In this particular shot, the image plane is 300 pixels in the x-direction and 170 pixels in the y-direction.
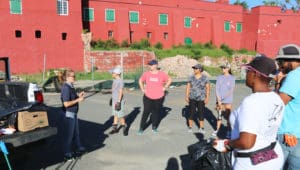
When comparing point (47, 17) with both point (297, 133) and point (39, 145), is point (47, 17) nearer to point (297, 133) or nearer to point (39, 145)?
point (39, 145)

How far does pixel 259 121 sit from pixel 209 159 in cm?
76

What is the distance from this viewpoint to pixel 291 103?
371 centimetres

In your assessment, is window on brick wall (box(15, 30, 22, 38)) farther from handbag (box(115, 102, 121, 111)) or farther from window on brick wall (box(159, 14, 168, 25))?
handbag (box(115, 102, 121, 111))

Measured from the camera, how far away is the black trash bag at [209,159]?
3.17 metres

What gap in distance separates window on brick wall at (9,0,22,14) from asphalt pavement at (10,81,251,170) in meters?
19.6

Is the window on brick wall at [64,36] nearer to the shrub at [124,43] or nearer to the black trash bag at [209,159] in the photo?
the shrub at [124,43]

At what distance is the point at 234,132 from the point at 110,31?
119ft

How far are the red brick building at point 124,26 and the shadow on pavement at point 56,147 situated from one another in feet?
66.3

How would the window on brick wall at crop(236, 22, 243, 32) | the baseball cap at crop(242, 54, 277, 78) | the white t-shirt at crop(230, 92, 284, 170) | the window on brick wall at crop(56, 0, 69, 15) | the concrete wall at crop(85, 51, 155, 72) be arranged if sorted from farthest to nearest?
the window on brick wall at crop(236, 22, 243, 32) < the concrete wall at crop(85, 51, 155, 72) < the window on brick wall at crop(56, 0, 69, 15) < the baseball cap at crop(242, 54, 277, 78) < the white t-shirt at crop(230, 92, 284, 170)

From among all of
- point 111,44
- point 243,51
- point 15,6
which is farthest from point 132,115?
point 243,51

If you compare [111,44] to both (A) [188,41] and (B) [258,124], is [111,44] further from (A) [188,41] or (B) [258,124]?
(B) [258,124]

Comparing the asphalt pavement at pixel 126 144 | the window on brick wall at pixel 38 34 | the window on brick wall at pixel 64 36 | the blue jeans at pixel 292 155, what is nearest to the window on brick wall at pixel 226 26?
the window on brick wall at pixel 64 36

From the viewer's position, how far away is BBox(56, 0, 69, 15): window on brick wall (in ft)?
103

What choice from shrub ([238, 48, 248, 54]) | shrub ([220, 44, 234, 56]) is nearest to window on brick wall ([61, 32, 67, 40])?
shrub ([220, 44, 234, 56])
